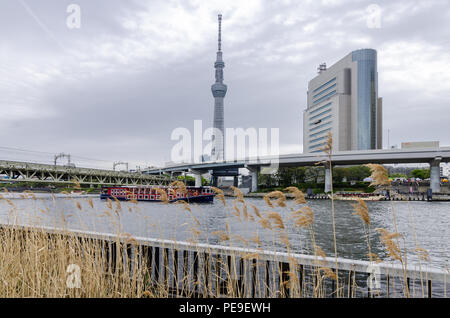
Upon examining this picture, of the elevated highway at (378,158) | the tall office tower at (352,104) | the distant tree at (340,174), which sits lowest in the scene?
the distant tree at (340,174)

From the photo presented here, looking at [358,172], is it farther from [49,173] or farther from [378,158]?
[49,173]

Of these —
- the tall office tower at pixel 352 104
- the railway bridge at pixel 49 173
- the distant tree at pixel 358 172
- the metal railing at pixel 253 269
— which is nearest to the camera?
the metal railing at pixel 253 269

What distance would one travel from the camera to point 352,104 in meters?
129

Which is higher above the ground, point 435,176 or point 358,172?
point 358,172

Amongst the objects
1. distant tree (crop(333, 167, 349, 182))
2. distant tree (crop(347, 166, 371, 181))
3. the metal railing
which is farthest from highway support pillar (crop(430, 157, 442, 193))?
the metal railing

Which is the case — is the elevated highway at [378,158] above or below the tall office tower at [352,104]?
below

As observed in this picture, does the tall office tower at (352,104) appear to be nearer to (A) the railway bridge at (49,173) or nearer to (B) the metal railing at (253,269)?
(A) the railway bridge at (49,173)

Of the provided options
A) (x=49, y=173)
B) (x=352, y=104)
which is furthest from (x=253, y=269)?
(x=352, y=104)

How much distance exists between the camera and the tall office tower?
124 m

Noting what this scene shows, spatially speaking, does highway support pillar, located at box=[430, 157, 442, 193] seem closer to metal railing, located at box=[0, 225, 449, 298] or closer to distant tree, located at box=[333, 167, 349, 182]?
distant tree, located at box=[333, 167, 349, 182]

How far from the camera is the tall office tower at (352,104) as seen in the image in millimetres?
A: 124438

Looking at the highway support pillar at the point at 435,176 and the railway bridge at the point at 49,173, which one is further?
the highway support pillar at the point at 435,176

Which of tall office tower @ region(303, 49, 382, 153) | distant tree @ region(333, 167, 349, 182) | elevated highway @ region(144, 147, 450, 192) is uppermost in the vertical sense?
tall office tower @ region(303, 49, 382, 153)

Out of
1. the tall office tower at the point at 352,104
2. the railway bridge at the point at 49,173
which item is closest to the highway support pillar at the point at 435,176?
the tall office tower at the point at 352,104
